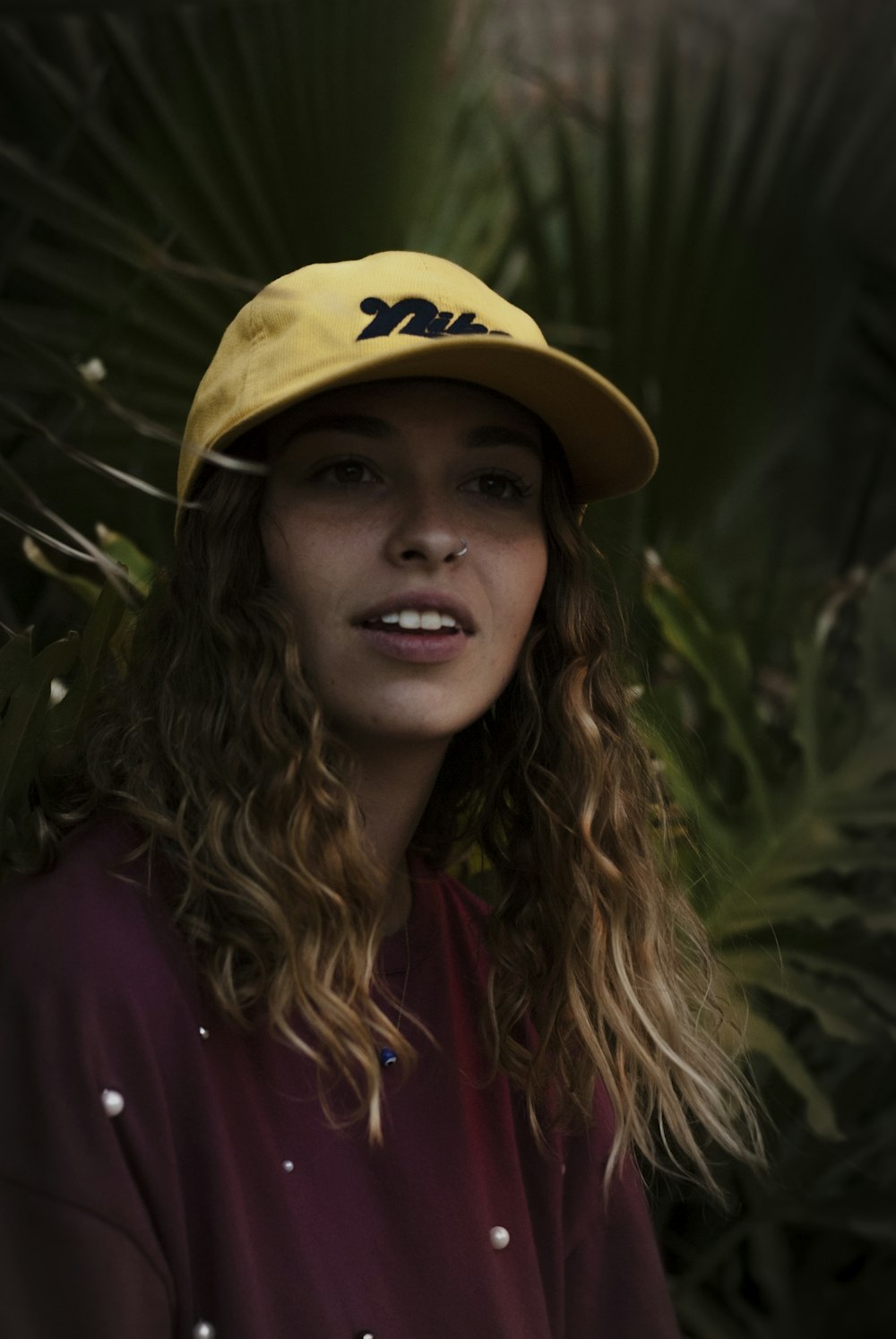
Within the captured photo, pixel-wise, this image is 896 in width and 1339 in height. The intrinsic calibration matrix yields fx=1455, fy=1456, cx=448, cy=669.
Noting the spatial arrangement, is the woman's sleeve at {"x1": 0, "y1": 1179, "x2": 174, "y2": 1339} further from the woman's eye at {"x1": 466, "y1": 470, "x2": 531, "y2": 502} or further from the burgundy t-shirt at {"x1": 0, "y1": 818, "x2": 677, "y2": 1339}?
the woman's eye at {"x1": 466, "y1": 470, "x2": 531, "y2": 502}

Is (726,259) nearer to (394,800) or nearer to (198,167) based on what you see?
(198,167)

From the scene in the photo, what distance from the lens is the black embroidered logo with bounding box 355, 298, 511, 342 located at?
4.05ft

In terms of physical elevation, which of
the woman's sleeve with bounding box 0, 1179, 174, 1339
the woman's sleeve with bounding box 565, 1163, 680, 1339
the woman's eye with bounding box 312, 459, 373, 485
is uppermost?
the woman's eye with bounding box 312, 459, 373, 485

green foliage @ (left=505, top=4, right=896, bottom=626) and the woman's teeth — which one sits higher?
green foliage @ (left=505, top=4, right=896, bottom=626)

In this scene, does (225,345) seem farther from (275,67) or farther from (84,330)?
(275,67)

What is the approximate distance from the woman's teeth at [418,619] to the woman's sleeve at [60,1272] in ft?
1.68

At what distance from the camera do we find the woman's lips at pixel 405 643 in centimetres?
122

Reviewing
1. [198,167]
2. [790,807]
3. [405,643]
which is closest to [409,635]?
[405,643]

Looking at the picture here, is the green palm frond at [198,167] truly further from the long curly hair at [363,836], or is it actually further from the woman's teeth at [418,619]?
the woman's teeth at [418,619]

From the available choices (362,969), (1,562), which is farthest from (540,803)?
(1,562)

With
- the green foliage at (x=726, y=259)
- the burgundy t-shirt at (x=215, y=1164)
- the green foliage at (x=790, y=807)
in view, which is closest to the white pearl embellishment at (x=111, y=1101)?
the burgundy t-shirt at (x=215, y=1164)

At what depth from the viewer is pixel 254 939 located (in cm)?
120

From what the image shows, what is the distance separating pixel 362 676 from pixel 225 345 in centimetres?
34

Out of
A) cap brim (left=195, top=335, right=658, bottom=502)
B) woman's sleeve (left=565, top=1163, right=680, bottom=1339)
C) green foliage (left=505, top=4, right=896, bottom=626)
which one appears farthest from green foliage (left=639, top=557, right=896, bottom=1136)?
cap brim (left=195, top=335, right=658, bottom=502)
